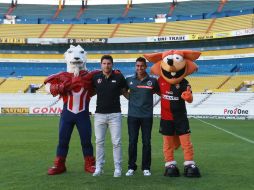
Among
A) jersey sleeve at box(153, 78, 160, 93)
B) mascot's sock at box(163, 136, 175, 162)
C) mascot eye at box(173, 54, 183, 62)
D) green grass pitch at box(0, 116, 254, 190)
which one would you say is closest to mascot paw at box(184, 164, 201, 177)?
green grass pitch at box(0, 116, 254, 190)

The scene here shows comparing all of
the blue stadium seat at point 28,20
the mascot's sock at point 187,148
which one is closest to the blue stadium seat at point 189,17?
the blue stadium seat at point 28,20

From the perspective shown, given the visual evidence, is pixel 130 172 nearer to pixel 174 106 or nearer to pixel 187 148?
pixel 187 148

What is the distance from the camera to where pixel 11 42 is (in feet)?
149

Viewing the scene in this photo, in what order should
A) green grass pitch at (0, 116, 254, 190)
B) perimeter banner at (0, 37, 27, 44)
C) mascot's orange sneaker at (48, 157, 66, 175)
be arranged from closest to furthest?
green grass pitch at (0, 116, 254, 190)
mascot's orange sneaker at (48, 157, 66, 175)
perimeter banner at (0, 37, 27, 44)

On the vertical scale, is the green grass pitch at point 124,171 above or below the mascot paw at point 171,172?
below

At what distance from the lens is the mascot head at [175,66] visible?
648cm

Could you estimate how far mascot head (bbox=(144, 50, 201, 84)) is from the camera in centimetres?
648

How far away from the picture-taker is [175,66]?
21.3 ft

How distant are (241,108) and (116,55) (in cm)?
2233

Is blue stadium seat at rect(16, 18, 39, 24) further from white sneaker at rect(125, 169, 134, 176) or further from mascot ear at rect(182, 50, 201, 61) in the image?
white sneaker at rect(125, 169, 134, 176)

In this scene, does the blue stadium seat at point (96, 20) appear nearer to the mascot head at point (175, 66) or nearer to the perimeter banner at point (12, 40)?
the perimeter banner at point (12, 40)

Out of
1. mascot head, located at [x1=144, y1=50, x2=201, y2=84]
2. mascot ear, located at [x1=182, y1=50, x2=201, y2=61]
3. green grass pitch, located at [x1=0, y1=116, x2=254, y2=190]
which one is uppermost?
mascot ear, located at [x1=182, y1=50, x2=201, y2=61]

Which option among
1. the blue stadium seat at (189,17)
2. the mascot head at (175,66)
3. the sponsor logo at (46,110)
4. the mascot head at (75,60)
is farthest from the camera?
the blue stadium seat at (189,17)

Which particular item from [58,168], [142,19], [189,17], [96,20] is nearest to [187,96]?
[58,168]
